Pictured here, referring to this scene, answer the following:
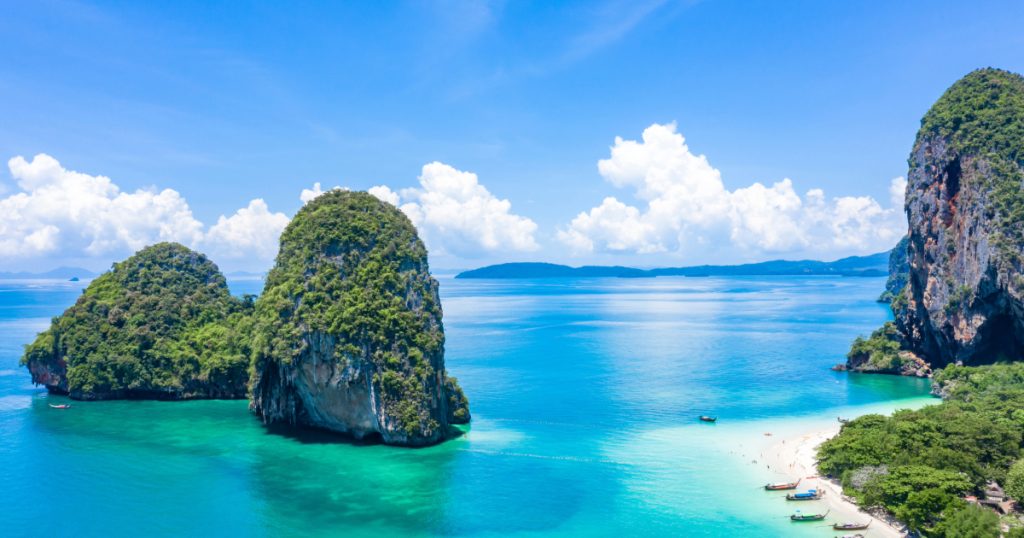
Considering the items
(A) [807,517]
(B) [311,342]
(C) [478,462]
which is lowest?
(A) [807,517]

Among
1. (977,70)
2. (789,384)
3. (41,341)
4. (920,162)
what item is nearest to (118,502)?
(41,341)

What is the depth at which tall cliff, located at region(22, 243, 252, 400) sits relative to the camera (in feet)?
229

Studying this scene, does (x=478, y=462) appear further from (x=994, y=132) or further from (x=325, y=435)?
(x=994, y=132)

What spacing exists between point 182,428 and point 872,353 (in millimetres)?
85284

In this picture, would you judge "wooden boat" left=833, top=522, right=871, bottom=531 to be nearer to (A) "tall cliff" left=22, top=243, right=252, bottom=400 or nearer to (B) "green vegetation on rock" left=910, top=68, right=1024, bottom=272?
(B) "green vegetation on rock" left=910, top=68, right=1024, bottom=272

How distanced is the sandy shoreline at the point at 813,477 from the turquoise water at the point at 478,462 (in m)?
1.86

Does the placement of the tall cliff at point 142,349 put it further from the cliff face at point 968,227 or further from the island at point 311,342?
the cliff face at point 968,227

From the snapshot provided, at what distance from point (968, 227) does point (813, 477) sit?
46957 millimetres

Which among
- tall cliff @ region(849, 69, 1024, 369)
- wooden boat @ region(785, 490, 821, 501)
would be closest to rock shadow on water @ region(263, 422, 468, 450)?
wooden boat @ region(785, 490, 821, 501)

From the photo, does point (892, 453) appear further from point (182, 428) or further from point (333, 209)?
point (182, 428)

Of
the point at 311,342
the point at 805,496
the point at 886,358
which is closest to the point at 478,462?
the point at 311,342

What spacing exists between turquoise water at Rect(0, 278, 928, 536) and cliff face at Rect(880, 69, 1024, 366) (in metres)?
9.39

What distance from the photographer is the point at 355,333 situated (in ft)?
173

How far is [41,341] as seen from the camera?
7262 centimetres
